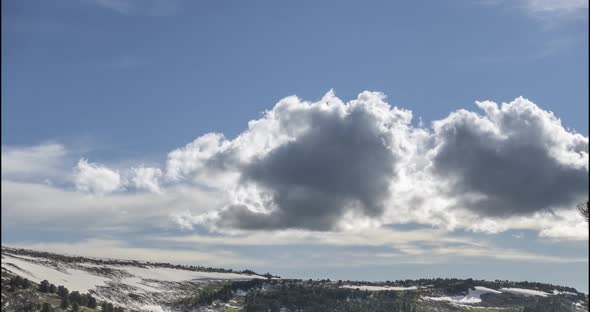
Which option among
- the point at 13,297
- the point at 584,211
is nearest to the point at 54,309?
A: the point at 13,297

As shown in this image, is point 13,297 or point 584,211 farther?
point 13,297

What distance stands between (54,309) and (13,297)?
46.1 feet

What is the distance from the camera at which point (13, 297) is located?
199750 millimetres

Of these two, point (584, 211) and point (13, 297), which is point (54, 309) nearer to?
point (13, 297)

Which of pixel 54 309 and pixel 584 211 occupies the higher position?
pixel 584 211

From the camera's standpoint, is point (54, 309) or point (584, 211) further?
point (54, 309)

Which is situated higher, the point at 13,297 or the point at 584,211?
the point at 584,211

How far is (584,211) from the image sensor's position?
1725 inches

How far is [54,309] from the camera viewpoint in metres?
198

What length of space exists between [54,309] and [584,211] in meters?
187

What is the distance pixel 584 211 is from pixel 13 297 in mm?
194993
